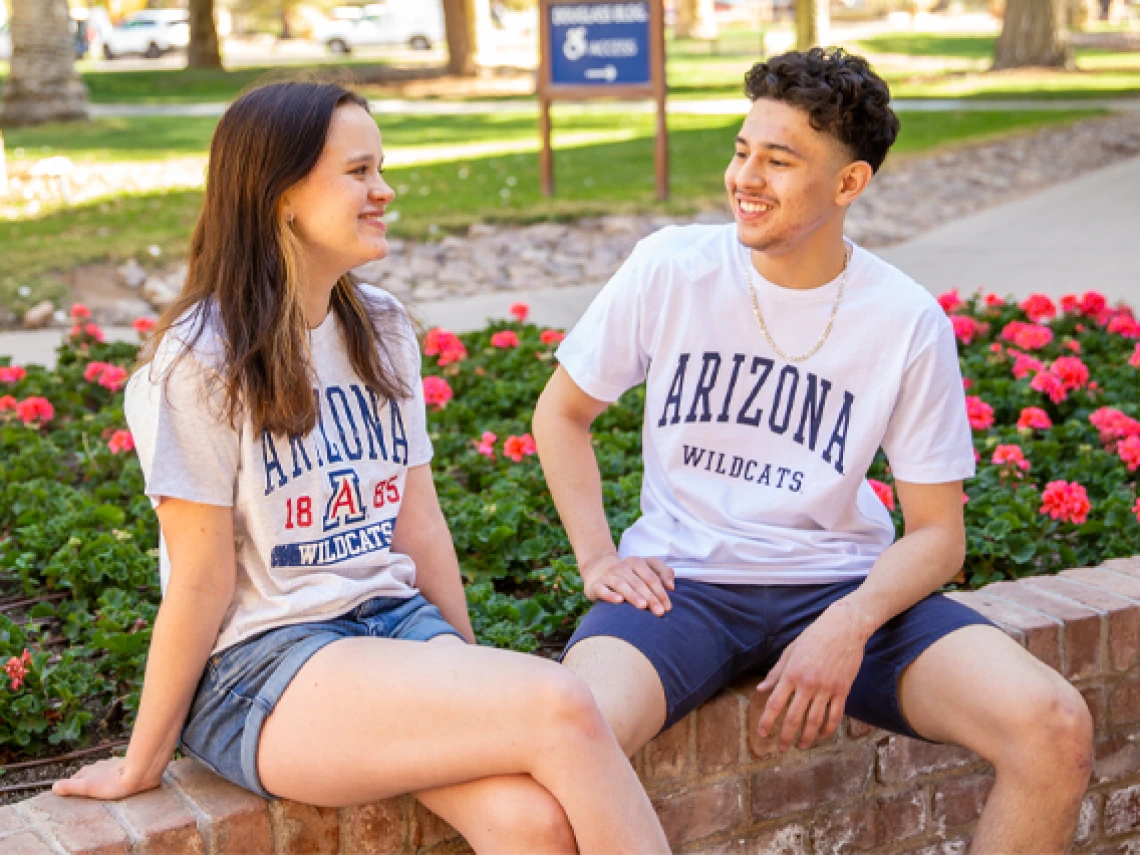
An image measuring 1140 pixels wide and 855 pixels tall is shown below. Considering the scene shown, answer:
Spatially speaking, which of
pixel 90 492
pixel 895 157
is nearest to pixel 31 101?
pixel 895 157

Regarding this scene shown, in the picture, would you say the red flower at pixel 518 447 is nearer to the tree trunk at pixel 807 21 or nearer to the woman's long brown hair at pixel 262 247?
the woman's long brown hair at pixel 262 247

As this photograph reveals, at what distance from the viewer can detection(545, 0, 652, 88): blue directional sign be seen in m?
10.6

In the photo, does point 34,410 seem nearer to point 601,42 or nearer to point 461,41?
point 601,42

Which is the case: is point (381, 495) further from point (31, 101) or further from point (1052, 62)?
point (1052, 62)

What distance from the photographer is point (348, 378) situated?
2.54 metres

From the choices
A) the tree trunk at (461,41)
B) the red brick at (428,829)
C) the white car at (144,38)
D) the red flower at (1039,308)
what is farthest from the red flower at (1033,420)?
the white car at (144,38)

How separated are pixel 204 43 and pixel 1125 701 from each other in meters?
28.3

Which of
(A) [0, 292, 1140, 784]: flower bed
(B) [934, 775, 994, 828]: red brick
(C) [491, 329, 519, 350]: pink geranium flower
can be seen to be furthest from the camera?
(C) [491, 329, 519, 350]: pink geranium flower

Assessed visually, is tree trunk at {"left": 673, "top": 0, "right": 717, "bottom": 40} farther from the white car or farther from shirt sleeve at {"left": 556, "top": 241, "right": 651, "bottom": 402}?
shirt sleeve at {"left": 556, "top": 241, "right": 651, "bottom": 402}

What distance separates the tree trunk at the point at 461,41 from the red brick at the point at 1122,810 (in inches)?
896

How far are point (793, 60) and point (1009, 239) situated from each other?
719 cm

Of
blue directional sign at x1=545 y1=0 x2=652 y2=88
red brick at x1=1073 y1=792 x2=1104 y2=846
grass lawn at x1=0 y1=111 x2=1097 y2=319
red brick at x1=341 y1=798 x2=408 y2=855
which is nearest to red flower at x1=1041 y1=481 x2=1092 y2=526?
red brick at x1=1073 y1=792 x2=1104 y2=846

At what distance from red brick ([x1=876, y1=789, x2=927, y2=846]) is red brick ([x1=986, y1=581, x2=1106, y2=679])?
1.34 ft

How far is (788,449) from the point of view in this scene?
268cm
